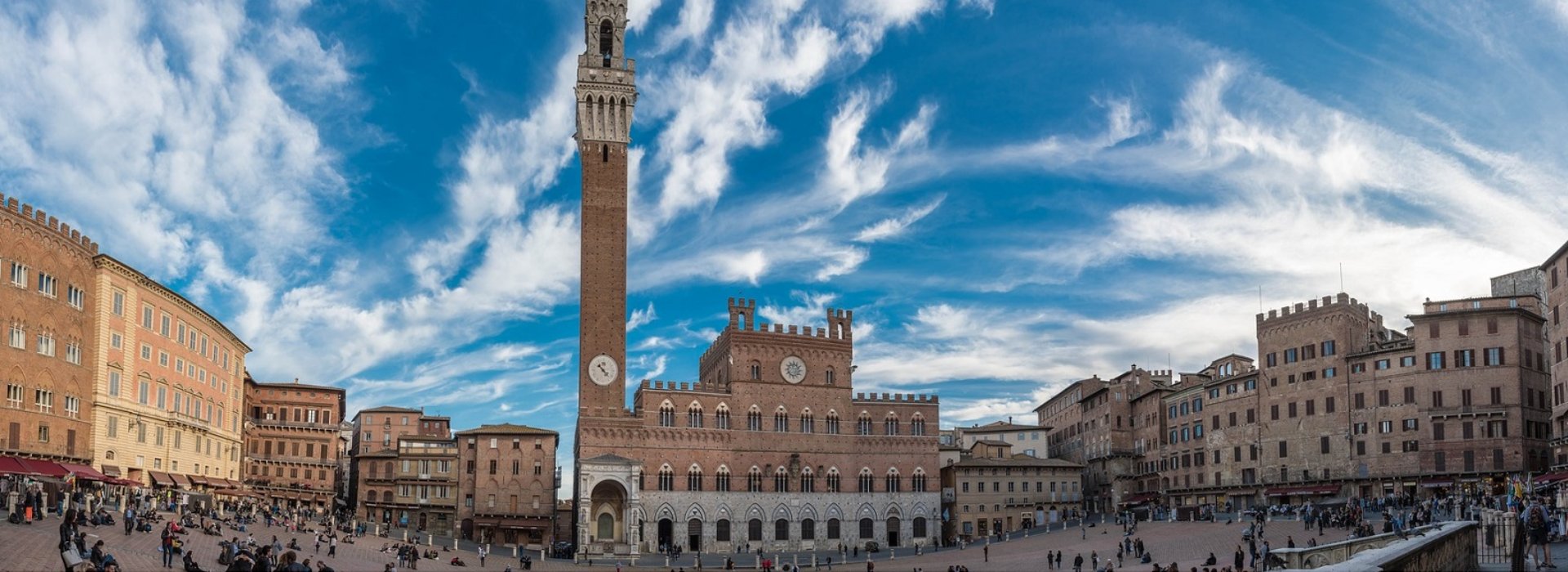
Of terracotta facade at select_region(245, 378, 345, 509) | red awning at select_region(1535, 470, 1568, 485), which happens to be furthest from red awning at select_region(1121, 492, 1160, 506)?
terracotta facade at select_region(245, 378, 345, 509)

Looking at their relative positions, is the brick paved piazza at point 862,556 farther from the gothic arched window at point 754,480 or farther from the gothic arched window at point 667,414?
the gothic arched window at point 667,414

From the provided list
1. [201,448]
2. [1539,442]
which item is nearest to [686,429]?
[201,448]

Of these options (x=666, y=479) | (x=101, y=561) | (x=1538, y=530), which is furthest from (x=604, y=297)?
(x=1538, y=530)

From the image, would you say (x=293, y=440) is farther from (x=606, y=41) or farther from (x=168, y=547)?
(x=168, y=547)

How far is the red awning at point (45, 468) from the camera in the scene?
5141 cm

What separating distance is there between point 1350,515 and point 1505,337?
Result: 53.5 feet

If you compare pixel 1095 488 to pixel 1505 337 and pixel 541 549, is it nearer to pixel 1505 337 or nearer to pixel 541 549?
pixel 1505 337

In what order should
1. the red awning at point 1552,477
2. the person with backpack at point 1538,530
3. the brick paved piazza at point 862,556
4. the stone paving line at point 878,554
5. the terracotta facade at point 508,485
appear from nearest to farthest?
the person with backpack at point 1538,530, the brick paved piazza at point 862,556, the stone paving line at point 878,554, the red awning at point 1552,477, the terracotta facade at point 508,485

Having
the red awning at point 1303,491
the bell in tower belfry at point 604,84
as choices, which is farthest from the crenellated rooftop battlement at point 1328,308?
the bell in tower belfry at point 604,84

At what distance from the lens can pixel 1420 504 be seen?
5797 cm

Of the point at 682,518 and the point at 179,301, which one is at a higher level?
the point at 179,301

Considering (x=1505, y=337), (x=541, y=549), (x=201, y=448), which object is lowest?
(x=541, y=549)

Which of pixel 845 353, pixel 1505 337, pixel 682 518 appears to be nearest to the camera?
pixel 1505 337

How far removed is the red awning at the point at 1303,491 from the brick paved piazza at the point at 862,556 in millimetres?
8580
